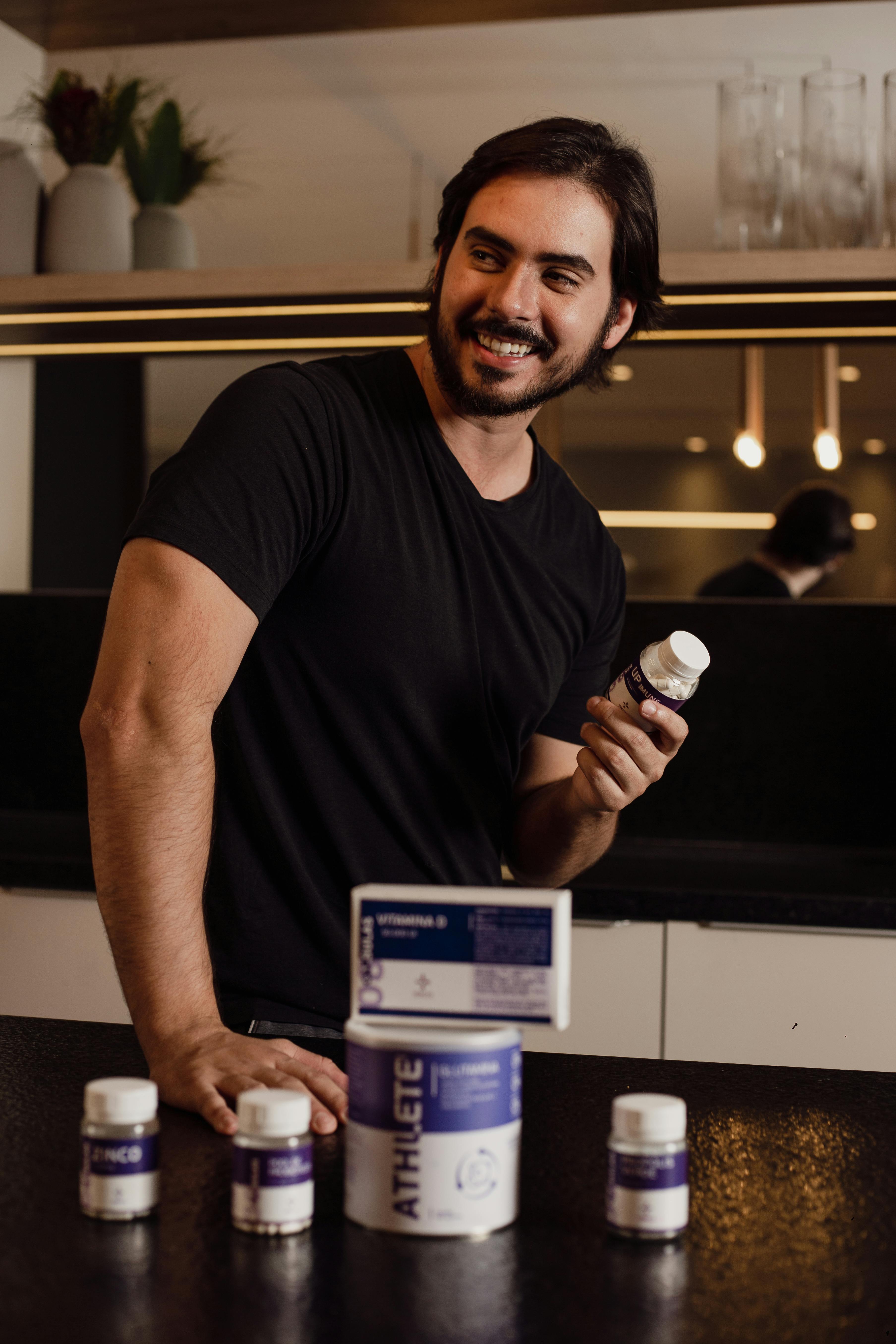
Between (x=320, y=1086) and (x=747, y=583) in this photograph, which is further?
(x=747, y=583)

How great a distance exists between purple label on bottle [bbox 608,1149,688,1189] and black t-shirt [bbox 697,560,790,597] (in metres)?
1.62

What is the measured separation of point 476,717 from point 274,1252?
2.02 feet

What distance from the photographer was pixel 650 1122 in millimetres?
552

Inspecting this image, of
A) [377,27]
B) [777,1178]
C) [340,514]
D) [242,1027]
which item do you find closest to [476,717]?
[340,514]

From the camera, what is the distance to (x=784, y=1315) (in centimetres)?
51

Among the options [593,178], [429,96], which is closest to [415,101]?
[429,96]

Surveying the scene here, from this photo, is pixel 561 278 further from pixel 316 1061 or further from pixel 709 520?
pixel 709 520

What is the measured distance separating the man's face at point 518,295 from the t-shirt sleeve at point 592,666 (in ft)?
0.74

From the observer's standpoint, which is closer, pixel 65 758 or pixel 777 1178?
pixel 777 1178

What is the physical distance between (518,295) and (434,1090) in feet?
2.58

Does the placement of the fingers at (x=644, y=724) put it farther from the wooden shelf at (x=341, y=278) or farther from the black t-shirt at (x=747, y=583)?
the black t-shirt at (x=747, y=583)

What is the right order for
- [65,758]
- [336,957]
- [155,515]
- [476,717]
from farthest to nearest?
[65,758], [476,717], [336,957], [155,515]

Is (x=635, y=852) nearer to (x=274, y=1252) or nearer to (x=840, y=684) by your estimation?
(x=840, y=684)

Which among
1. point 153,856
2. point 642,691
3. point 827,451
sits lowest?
point 153,856
